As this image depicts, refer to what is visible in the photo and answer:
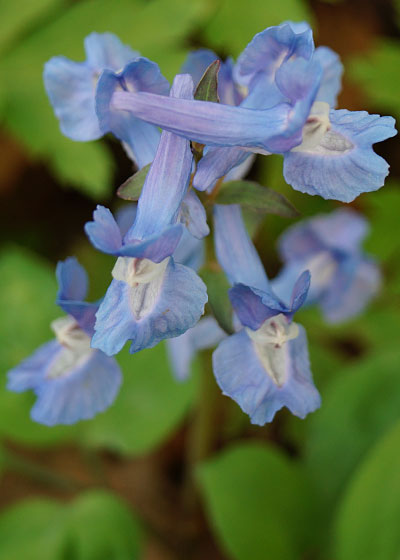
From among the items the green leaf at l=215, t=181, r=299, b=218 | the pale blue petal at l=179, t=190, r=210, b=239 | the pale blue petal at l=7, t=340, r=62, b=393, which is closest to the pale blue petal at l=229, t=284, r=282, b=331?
the pale blue petal at l=179, t=190, r=210, b=239

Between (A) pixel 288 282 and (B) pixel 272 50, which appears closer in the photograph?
(B) pixel 272 50

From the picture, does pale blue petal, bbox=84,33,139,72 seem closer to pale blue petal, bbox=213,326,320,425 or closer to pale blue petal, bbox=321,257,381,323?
pale blue petal, bbox=213,326,320,425

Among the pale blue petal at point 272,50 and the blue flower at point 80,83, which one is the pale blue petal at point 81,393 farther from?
the pale blue petal at point 272,50

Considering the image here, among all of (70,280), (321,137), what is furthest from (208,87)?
(70,280)

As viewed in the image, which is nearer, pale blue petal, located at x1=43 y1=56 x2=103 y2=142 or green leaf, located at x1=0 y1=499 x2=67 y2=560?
pale blue petal, located at x1=43 y1=56 x2=103 y2=142

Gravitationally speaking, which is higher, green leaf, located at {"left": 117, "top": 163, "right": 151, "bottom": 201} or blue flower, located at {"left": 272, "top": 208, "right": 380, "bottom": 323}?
green leaf, located at {"left": 117, "top": 163, "right": 151, "bottom": 201}

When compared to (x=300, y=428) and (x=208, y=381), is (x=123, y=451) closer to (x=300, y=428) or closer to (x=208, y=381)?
(x=208, y=381)

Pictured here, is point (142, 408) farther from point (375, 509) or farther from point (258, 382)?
point (258, 382)
